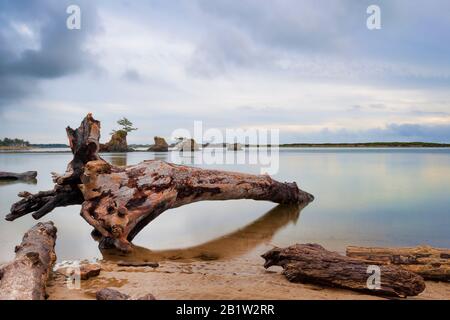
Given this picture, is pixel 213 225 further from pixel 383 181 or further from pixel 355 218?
pixel 383 181

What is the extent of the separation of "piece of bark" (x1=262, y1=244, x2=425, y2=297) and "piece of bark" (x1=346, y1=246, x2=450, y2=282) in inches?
28.6

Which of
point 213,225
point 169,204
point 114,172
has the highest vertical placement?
point 114,172

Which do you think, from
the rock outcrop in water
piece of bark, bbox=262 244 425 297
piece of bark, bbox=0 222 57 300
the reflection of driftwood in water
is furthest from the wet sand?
the rock outcrop in water

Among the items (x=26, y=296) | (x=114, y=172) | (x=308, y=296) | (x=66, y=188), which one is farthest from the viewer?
(x=66, y=188)

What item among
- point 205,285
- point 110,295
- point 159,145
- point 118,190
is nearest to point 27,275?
point 110,295

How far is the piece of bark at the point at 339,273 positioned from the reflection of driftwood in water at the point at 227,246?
6.21 ft

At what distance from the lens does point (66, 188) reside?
916 cm

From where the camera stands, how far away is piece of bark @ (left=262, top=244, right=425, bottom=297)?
4.80 metres

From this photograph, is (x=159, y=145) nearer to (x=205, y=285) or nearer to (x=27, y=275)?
(x=205, y=285)

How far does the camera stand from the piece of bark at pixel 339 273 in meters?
4.80

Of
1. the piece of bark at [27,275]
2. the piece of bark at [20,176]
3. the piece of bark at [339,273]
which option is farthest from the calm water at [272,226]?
the piece of bark at [20,176]

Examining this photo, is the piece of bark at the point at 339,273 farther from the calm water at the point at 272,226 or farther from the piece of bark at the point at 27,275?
the piece of bark at the point at 27,275

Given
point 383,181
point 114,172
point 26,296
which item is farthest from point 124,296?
point 383,181

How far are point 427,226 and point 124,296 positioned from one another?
808 centimetres
